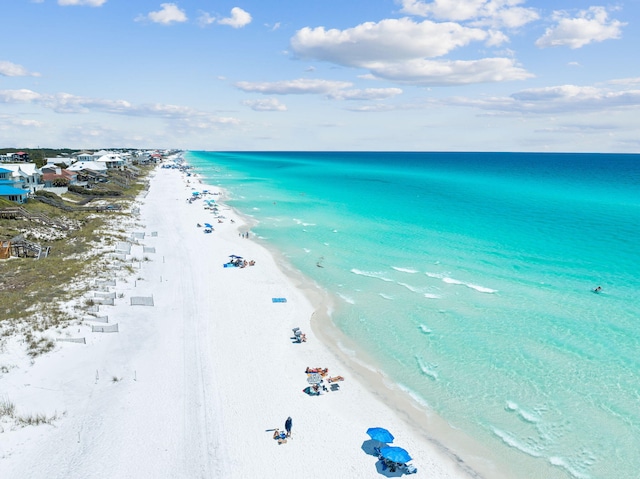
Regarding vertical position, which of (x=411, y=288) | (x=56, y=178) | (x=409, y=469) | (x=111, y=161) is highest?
(x=111, y=161)

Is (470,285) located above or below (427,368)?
above

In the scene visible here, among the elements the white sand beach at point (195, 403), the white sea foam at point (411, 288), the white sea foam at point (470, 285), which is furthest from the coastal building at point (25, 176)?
the white sea foam at point (470, 285)

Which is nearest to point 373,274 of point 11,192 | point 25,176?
point 11,192

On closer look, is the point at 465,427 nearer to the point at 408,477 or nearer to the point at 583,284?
the point at 408,477

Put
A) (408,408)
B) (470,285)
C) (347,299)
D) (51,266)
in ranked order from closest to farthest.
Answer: (408,408) < (347,299) < (51,266) < (470,285)

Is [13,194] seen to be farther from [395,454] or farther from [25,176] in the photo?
[395,454]

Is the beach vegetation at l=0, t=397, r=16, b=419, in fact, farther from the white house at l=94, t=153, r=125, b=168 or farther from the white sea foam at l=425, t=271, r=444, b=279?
the white house at l=94, t=153, r=125, b=168

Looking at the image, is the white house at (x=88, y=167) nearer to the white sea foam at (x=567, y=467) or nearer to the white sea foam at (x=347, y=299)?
the white sea foam at (x=347, y=299)
